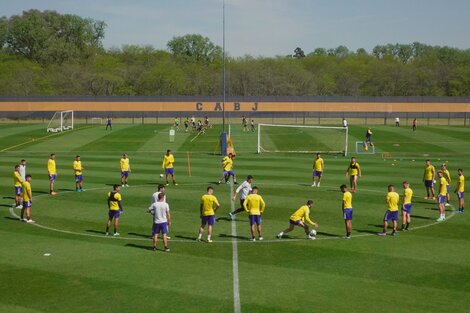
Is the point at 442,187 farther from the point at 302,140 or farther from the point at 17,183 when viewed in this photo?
the point at 302,140

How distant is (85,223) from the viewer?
24891 millimetres

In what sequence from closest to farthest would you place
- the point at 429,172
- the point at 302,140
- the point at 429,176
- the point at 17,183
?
1. the point at 17,183
2. the point at 429,172
3. the point at 429,176
4. the point at 302,140

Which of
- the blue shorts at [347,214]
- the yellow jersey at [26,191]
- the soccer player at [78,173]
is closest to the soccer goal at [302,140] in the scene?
the soccer player at [78,173]

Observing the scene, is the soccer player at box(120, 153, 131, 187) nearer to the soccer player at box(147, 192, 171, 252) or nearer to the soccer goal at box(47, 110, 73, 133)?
the soccer player at box(147, 192, 171, 252)

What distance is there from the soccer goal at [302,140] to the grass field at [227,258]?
23068 millimetres

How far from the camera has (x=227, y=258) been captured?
64.2ft

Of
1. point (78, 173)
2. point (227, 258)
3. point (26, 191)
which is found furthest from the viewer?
point (78, 173)

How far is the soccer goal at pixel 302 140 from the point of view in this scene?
6212 centimetres

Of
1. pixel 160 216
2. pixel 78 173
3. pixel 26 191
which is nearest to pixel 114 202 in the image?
pixel 160 216

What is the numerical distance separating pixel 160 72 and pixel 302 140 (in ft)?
232

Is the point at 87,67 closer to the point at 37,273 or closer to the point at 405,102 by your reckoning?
the point at 405,102

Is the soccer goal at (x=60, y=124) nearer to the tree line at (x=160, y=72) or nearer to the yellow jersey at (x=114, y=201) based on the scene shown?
the tree line at (x=160, y=72)

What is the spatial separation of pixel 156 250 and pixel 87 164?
28.6m

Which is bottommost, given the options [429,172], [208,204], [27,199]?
[27,199]
